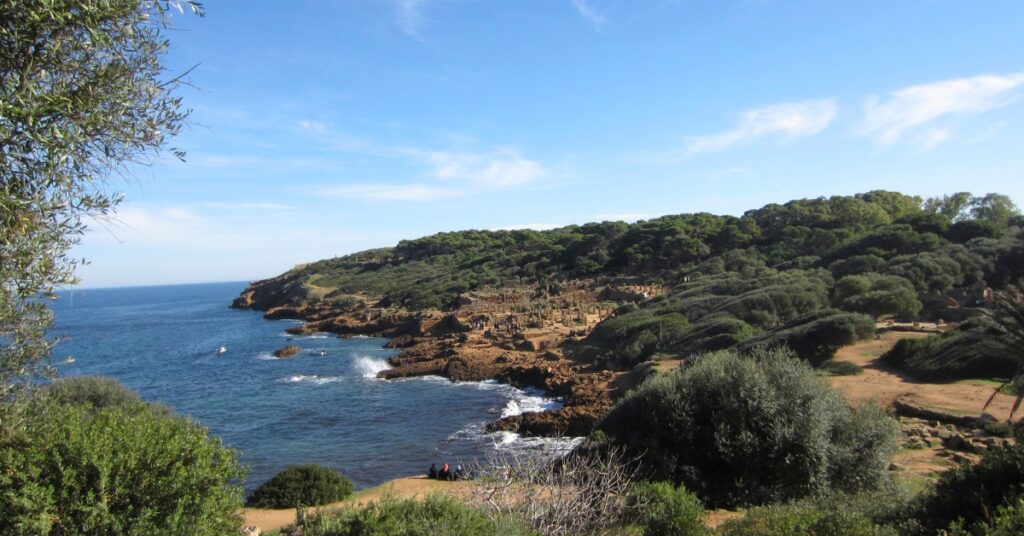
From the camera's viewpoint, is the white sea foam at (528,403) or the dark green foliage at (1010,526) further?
the white sea foam at (528,403)

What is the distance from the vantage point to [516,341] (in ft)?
140

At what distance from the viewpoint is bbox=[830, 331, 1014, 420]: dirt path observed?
56.3 ft

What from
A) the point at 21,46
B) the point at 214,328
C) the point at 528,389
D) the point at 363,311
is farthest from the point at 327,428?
the point at 214,328

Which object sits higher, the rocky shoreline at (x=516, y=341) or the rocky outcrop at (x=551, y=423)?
the rocky shoreline at (x=516, y=341)

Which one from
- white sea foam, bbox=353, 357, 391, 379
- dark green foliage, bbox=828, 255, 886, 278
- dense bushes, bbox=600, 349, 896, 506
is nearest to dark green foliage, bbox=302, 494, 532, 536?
dense bushes, bbox=600, 349, 896, 506

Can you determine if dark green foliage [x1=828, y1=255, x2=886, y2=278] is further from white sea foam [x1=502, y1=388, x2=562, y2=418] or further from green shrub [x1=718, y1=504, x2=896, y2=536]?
green shrub [x1=718, y1=504, x2=896, y2=536]

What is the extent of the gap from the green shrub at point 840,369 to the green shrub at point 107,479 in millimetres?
22651

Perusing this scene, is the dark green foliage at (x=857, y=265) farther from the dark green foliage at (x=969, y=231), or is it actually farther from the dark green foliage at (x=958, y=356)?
the dark green foliage at (x=958, y=356)

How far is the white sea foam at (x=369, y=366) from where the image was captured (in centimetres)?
3950

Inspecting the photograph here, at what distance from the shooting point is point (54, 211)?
16.8ft

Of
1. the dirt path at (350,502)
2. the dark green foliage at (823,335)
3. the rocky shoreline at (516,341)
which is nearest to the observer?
the dirt path at (350,502)

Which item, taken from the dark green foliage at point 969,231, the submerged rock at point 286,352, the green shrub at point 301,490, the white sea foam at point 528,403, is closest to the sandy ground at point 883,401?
the green shrub at point 301,490

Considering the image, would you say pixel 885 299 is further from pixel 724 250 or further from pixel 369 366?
pixel 369 366

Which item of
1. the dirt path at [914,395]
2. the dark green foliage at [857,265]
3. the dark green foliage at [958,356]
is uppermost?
the dark green foliage at [857,265]
